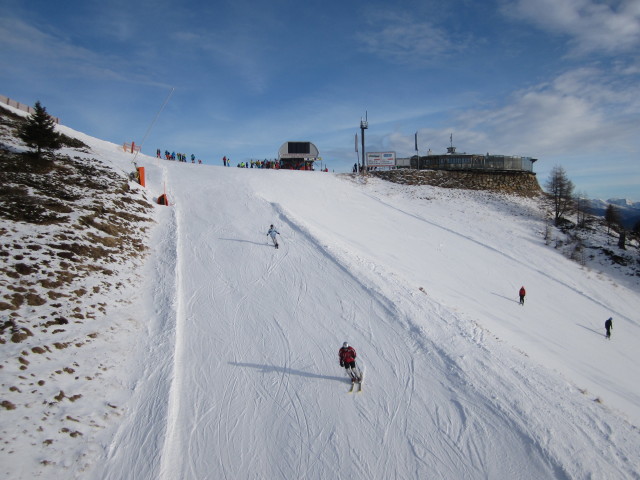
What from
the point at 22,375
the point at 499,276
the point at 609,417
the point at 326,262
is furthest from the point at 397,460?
the point at 499,276

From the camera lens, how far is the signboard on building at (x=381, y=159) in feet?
161

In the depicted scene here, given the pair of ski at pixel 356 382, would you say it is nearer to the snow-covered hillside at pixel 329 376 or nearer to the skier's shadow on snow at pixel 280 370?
the snow-covered hillside at pixel 329 376

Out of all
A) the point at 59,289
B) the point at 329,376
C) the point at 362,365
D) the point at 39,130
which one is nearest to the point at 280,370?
the point at 329,376

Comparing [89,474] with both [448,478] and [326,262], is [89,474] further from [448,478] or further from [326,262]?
[326,262]

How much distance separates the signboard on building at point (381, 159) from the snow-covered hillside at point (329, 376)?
104 feet

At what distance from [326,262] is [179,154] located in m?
38.4

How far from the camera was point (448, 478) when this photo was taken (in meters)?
6.20

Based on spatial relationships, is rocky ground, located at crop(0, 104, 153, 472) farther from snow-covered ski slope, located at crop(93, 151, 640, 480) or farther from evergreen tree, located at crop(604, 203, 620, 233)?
evergreen tree, located at crop(604, 203, 620, 233)

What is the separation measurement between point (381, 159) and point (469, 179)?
505 inches

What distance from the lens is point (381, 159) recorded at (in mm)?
49219

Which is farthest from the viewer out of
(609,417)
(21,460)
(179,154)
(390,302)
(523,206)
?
(179,154)

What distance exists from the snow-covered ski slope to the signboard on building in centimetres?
3012

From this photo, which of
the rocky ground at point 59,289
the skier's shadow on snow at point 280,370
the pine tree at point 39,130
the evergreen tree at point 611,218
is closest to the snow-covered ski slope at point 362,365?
the skier's shadow on snow at point 280,370

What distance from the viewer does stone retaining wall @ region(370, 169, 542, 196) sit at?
147ft
